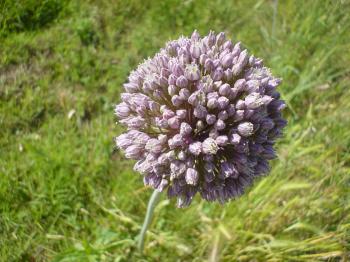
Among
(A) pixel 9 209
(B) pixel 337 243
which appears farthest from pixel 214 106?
(A) pixel 9 209

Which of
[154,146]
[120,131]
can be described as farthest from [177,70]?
[120,131]

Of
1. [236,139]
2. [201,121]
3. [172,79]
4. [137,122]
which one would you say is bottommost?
[236,139]

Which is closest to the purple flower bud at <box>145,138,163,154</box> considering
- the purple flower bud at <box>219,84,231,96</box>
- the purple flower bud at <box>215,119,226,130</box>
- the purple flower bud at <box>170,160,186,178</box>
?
the purple flower bud at <box>170,160,186,178</box>

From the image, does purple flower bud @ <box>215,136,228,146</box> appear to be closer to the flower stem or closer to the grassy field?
the flower stem

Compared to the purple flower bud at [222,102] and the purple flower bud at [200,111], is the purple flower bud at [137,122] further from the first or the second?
the purple flower bud at [222,102]

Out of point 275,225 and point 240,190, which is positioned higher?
point 240,190

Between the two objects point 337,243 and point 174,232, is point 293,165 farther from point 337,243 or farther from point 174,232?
point 174,232

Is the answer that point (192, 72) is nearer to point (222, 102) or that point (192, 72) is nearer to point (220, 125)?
point (222, 102)
